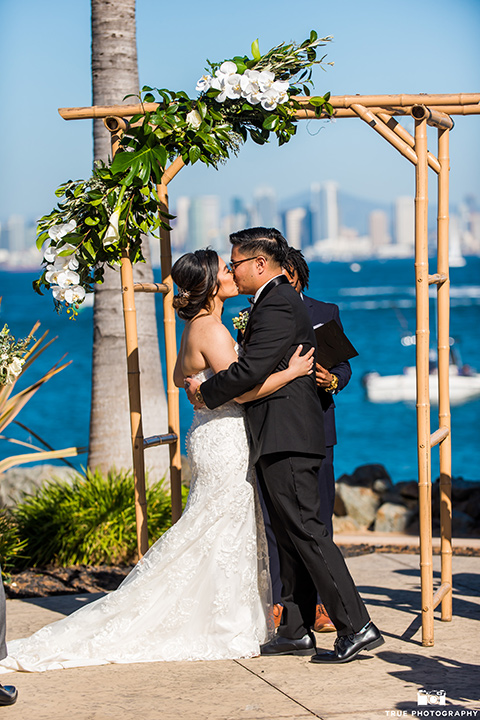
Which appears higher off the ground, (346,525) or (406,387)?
(406,387)

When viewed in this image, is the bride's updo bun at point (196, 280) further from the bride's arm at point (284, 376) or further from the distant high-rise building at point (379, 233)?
the distant high-rise building at point (379, 233)

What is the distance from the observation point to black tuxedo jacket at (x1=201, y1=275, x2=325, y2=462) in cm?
411

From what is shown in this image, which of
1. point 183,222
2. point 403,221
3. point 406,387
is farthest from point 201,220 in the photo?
point 406,387

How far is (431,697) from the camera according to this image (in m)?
3.61

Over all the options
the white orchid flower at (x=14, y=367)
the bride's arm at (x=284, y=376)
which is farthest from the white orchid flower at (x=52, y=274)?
the bride's arm at (x=284, y=376)

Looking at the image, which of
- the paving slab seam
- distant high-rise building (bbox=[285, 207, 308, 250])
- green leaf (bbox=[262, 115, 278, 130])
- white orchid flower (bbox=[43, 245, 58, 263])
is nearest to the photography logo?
the paving slab seam

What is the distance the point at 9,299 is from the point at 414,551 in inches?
3290

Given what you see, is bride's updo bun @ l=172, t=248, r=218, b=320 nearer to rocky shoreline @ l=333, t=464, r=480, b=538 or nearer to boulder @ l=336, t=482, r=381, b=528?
rocky shoreline @ l=333, t=464, r=480, b=538

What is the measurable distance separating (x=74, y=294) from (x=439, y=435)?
2.03 metres

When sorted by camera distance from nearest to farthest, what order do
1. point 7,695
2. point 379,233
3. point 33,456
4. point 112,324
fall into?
1. point 7,695
2. point 33,456
3. point 112,324
4. point 379,233

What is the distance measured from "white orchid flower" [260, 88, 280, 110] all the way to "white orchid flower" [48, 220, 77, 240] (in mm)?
1154

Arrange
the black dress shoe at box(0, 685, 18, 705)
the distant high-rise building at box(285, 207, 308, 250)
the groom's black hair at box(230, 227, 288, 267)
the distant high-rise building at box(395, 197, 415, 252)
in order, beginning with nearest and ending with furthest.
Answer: the black dress shoe at box(0, 685, 18, 705) → the groom's black hair at box(230, 227, 288, 267) → the distant high-rise building at box(285, 207, 308, 250) → the distant high-rise building at box(395, 197, 415, 252)

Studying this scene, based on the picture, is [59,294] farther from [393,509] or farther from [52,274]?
[393,509]

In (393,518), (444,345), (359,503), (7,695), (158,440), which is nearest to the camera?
(7,695)
